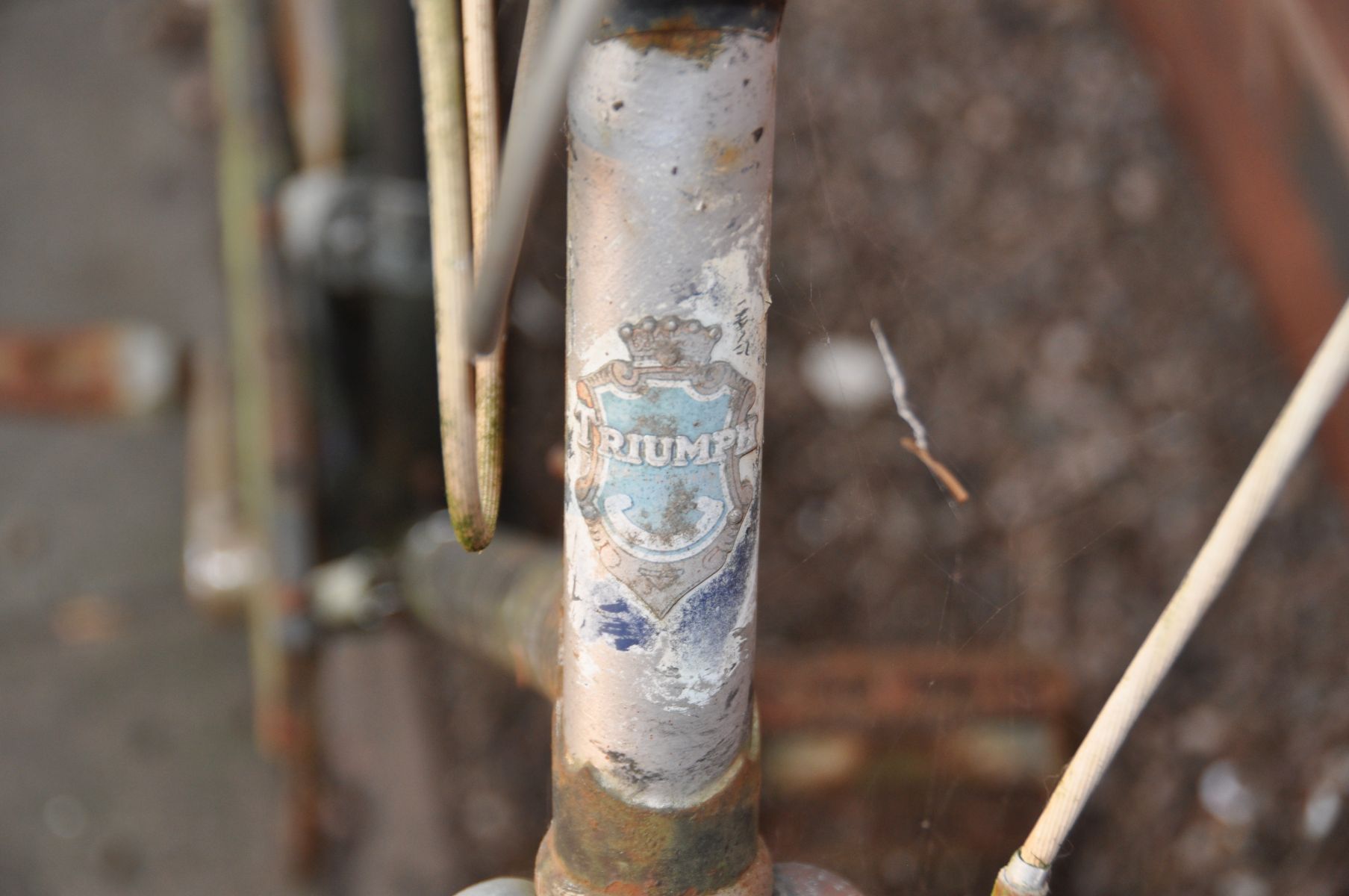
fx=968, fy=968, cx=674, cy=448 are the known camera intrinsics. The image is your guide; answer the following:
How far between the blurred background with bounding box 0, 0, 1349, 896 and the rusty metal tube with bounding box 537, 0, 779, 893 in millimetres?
591

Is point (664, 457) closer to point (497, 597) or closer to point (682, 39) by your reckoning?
point (682, 39)

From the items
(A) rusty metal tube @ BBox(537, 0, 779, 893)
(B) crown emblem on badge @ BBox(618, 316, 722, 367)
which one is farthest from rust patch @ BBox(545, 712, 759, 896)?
(B) crown emblem on badge @ BBox(618, 316, 722, 367)

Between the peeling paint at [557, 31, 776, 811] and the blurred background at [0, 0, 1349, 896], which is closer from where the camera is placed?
the peeling paint at [557, 31, 776, 811]

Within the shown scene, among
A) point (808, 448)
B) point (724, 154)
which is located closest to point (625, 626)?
point (724, 154)

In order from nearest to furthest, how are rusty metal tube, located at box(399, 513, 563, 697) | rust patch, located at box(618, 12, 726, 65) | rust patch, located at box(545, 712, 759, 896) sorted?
rust patch, located at box(618, 12, 726, 65), rust patch, located at box(545, 712, 759, 896), rusty metal tube, located at box(399, 513, 563, 697)

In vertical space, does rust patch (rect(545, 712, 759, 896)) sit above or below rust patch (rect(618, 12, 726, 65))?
below

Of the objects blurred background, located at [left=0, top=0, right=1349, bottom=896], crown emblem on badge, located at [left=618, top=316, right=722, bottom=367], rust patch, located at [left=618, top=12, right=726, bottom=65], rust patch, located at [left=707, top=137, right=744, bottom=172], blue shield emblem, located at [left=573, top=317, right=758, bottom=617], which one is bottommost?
blurred background, located at [left=0, top=0, right=1349, bottom=896]

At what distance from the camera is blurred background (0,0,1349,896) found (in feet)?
3.89

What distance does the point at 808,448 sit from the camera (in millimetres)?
1586

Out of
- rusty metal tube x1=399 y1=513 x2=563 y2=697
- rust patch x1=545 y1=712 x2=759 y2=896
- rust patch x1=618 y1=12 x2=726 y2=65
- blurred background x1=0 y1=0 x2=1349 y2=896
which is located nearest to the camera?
rust patch x1=618 y1=12 x2=726 y2=65

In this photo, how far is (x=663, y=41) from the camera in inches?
16.1

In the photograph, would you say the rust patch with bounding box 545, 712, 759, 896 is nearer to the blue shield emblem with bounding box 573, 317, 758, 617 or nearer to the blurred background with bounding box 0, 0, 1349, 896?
the blue shield emblem with bounding box 573, 317, 758, 617

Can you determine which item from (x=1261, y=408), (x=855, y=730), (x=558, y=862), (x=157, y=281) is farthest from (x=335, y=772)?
(x=1261, y=408)

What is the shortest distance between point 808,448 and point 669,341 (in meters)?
1.17
